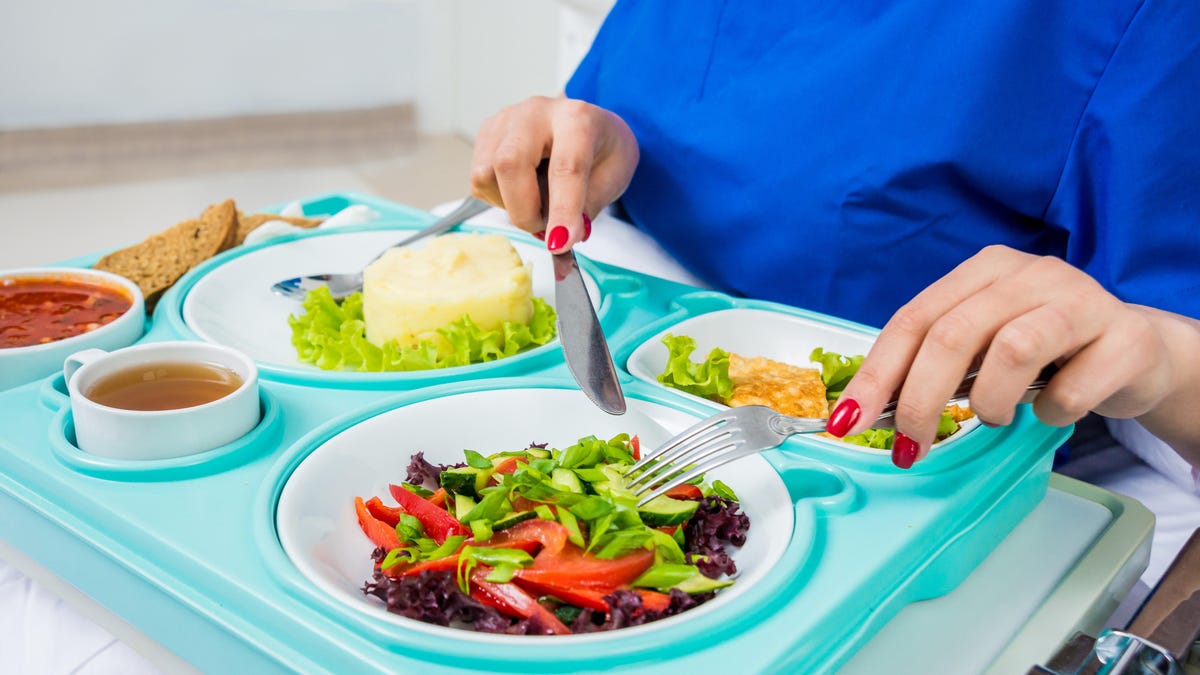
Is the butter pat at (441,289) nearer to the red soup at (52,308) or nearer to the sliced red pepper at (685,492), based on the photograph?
the red soup at (52,308)

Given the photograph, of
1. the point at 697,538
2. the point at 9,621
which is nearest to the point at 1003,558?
the point at 697,538

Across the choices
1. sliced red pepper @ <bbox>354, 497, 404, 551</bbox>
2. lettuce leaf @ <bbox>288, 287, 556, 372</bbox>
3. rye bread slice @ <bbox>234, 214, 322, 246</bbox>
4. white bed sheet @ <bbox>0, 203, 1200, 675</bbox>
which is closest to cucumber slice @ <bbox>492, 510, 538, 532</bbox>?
sliced red pepper @ <bbox>354, 497, 404, 551</bbox>

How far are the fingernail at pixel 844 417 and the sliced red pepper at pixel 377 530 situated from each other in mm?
464

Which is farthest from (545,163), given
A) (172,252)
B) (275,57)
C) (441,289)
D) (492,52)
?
(275,57)

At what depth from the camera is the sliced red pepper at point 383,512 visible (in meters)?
1.14

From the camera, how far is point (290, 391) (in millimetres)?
1385

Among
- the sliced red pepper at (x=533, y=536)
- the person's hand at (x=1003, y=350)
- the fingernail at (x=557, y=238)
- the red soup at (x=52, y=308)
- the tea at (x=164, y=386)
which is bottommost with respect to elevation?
the red soup at (x=52, y=308)

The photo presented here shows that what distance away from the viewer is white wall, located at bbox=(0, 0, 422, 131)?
17.0ft

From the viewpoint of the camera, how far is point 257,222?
2.01 metres

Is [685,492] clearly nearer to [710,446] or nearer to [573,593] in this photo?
[710,446]

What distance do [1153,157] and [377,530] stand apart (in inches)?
45.9

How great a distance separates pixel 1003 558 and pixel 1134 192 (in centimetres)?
58

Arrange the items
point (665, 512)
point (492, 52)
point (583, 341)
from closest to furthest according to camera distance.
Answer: point (665, 512) → point (583, 341) → point (492, 52)

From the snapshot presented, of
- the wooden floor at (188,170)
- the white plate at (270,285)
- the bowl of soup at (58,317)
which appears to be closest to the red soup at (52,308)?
the bowl of soup at (58,317)
